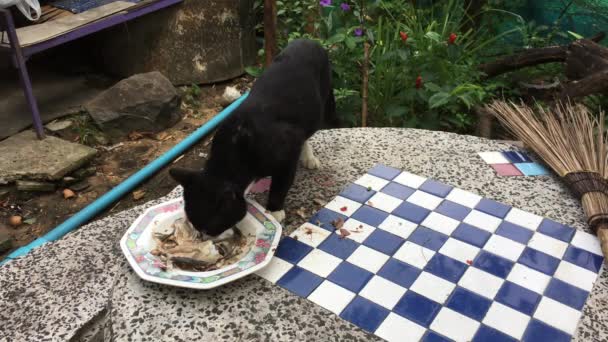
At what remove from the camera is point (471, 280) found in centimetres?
180

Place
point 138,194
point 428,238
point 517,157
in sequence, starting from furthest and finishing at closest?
1. point 138,194
2. point 517,157
3. point 428,238

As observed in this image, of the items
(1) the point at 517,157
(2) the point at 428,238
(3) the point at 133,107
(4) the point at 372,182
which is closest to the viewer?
(2) the point at 428,238

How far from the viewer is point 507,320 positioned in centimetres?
165

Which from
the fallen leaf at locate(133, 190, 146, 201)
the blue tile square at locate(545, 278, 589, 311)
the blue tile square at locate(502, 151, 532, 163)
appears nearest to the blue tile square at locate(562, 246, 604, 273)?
the blue tile square at locate(545, 278, 589, 311)

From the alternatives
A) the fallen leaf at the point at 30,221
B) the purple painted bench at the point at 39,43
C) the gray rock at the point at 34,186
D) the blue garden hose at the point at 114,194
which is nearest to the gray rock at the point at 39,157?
the gray rock at the point at 34,186

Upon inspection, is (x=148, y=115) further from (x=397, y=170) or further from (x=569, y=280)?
(x=569, y=280)

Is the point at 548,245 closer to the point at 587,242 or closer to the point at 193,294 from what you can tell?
the point at 587,242

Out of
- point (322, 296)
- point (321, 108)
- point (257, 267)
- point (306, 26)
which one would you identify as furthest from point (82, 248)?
point (306, 26)

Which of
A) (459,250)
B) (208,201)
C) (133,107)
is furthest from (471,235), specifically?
(133,107)

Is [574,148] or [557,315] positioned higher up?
[574,148]

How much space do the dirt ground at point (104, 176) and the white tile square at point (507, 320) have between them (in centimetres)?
231

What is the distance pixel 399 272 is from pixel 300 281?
1.15 feet

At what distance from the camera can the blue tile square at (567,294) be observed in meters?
1.71

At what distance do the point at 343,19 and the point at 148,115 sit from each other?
5.53 ft
